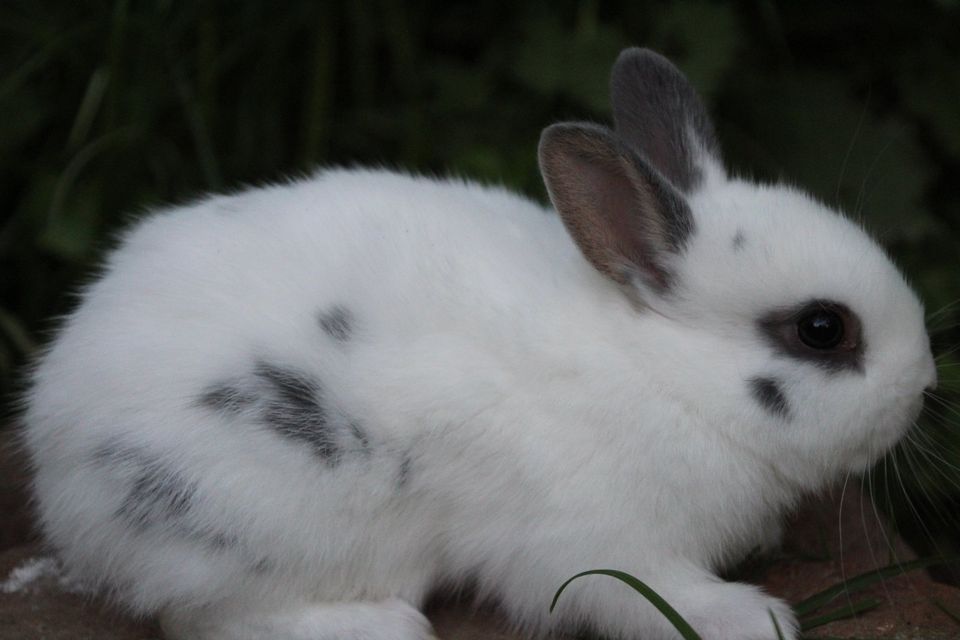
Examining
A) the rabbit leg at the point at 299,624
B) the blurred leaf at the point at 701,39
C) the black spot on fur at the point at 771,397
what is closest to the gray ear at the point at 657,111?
the black spot on fur at the point at 771,397

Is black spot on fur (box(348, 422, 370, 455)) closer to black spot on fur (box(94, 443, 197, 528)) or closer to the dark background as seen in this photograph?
black spot on fur (box(94, 443, 197, 528))

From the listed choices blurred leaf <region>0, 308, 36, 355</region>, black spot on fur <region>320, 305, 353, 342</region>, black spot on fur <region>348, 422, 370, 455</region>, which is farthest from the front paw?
blurred leaf <region>0, 308, 36, 355</region>

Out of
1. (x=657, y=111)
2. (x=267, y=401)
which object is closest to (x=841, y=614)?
(x=657, y=111)

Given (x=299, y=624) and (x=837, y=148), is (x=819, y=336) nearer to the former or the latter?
(x=299, y=624)

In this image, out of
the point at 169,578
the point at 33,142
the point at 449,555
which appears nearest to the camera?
the point at 169,578

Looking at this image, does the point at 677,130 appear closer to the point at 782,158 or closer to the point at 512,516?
the point at 512,516

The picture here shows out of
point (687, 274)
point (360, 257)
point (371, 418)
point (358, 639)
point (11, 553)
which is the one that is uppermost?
point (687, 274)

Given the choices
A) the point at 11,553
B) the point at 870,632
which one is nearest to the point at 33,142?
the point at 11,553

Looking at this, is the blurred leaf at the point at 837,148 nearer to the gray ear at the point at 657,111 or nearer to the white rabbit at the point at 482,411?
the gray ear at the point at 657,111
